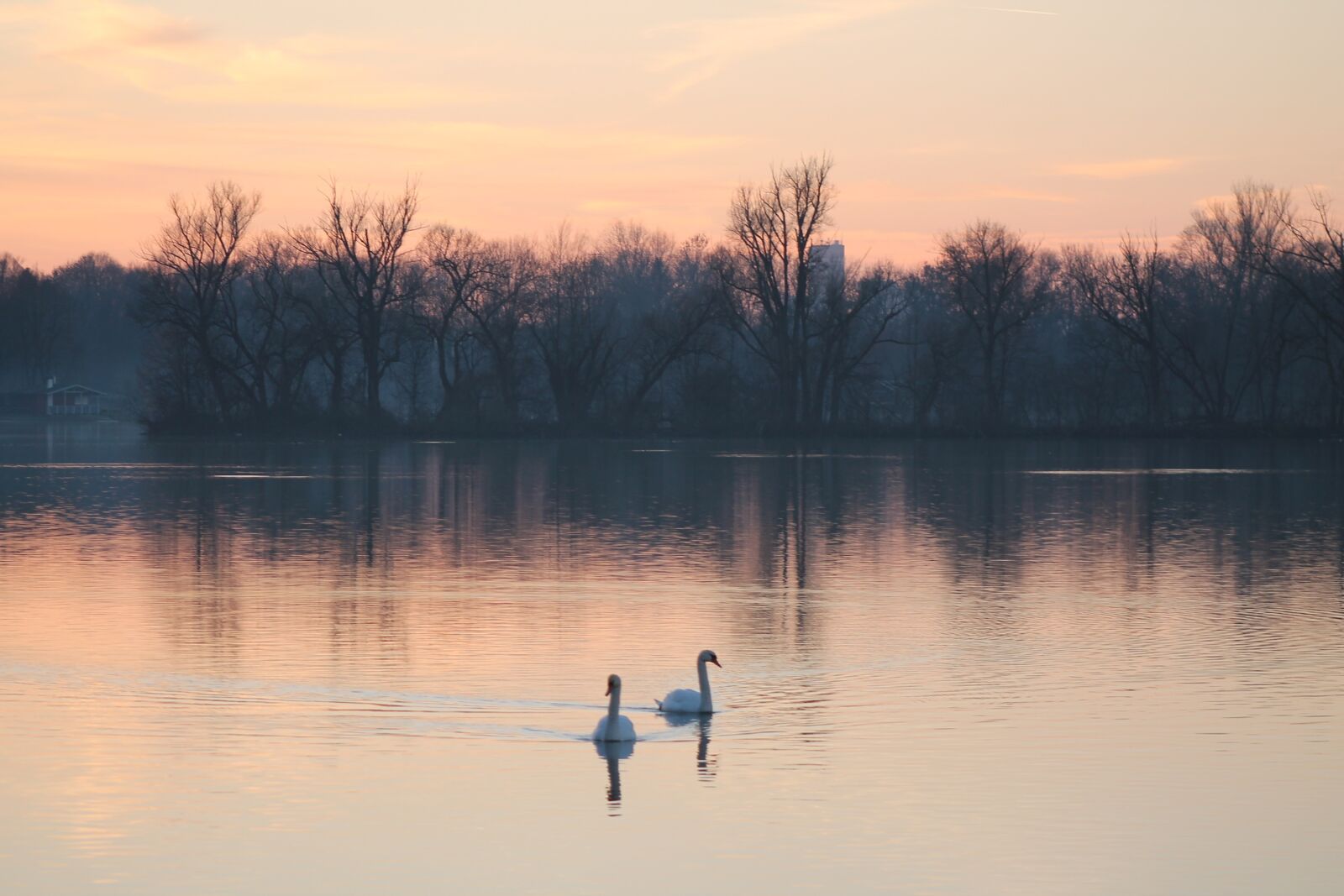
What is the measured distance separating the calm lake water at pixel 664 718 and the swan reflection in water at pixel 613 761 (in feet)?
0.23

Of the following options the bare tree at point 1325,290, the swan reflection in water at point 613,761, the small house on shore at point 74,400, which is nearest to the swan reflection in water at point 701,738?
the swan reflection in water at point 613,761

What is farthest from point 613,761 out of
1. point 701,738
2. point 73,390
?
point 73,390

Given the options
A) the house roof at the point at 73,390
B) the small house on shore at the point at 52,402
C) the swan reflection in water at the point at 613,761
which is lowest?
the swan reflection in water at the point at 613,761

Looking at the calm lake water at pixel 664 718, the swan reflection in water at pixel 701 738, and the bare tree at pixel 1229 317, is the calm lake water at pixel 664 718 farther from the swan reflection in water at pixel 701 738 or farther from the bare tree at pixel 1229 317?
the bare tree at pixel 1229 317

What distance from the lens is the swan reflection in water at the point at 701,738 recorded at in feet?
35.8

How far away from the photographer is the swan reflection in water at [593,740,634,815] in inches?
398

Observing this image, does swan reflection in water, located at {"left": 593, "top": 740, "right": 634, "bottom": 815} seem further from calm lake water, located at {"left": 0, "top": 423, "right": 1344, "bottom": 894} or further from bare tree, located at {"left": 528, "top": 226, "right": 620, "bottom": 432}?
bare tree, located at {"left": 528, "top": 226, "right": 620, "bottom": 432}

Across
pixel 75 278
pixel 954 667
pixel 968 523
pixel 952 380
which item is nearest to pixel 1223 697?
pixel 954 667

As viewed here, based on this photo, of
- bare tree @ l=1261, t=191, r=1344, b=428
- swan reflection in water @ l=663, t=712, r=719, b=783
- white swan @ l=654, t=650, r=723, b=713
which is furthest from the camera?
bare tree @ l=1261, t=191, r=1344, b=428

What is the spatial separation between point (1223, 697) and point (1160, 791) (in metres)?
3.33

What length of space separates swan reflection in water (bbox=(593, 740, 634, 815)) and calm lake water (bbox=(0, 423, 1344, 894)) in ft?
0.23

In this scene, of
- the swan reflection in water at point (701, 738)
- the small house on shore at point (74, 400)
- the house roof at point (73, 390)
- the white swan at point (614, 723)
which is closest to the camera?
the swan reflection in water at point (701, 738)

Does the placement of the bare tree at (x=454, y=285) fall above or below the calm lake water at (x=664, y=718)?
above

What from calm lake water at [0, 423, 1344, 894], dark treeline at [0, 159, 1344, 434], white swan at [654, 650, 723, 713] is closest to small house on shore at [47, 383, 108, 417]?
dark treeline at [0, 159, 1344, 434]
